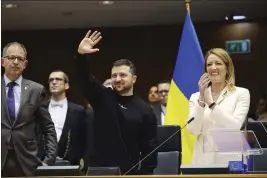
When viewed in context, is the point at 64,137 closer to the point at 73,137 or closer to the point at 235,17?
the point at 73,137

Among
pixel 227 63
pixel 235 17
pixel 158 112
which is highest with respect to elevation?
pixel 235 17

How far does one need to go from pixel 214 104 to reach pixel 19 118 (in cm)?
119

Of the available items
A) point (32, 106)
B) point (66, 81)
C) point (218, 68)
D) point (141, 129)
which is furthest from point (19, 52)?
point (66, 81)

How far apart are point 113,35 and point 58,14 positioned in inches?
47.2

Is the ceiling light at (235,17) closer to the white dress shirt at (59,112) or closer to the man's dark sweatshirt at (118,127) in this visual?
the white dress shirt at (59,112)

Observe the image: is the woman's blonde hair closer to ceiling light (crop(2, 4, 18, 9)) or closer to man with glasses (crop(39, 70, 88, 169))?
man with glasses (crop(39, 70, 88, 169))

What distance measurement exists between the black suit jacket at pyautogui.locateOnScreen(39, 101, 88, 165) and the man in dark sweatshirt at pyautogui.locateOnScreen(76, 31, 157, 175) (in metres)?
1.76

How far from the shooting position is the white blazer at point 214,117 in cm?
356

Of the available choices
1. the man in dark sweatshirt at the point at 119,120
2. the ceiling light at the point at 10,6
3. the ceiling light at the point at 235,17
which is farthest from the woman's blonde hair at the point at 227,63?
the ceiling light at the point at 235,17

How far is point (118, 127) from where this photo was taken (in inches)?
142

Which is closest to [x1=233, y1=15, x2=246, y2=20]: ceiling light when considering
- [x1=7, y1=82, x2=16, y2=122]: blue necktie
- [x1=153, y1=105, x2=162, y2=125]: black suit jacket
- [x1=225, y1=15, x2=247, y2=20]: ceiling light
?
[x1=225, y1=15, x2=247, y2=20]: ceiling light

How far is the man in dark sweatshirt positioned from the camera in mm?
3588

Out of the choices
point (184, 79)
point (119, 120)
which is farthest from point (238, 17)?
point (119, 120)

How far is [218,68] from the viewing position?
12.2 feet
